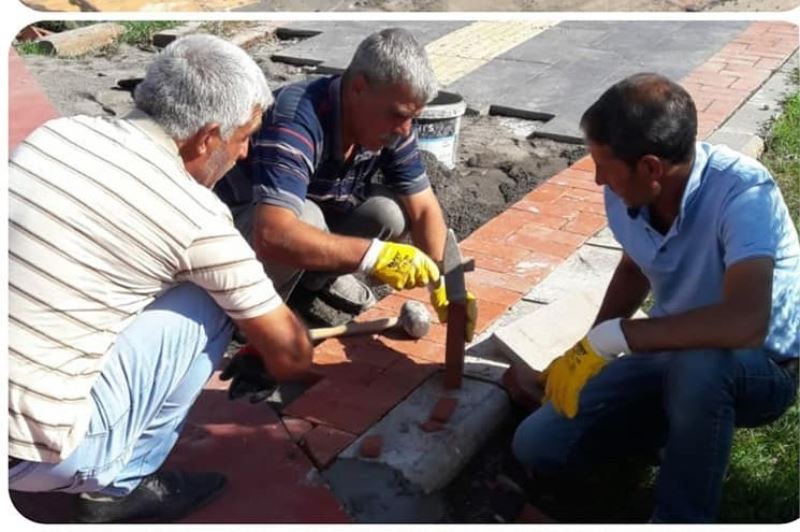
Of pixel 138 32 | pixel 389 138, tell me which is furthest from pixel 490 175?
pixel 138 32

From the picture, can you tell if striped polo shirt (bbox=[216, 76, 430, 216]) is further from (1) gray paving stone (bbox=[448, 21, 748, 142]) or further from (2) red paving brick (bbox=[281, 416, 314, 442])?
(1) gray paving stone (bbox=[448, 21, 748, 142])

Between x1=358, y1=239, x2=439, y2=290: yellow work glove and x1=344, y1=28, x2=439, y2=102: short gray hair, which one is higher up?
x1=344, y1=28, x2=439, y2=102: short gray hair

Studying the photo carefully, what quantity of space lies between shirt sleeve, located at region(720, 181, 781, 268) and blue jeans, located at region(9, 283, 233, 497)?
4.66ft

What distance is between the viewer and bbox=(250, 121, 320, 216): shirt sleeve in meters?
3.53

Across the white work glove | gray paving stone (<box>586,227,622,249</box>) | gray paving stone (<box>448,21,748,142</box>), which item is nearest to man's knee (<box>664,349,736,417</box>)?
the white work glove

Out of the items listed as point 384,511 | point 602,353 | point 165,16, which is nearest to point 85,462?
point 384,511

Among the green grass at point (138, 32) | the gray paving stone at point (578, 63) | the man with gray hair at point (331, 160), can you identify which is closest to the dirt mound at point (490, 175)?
the gray paving stone at point (578, 63)

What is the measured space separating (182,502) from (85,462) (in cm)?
37

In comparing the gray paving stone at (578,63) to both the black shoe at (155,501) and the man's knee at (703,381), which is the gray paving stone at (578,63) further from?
the black shoe at (155,501)

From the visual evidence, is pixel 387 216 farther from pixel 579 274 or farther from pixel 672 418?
pixel 672 418

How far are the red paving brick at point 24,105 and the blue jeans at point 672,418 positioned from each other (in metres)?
3.82

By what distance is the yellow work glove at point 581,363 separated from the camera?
3039 mm

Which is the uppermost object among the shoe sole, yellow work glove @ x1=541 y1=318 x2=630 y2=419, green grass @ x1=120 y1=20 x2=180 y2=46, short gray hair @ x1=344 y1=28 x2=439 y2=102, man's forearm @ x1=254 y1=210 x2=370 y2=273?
short gray hair @ x1=344 y1=28 x2=439 y2=102

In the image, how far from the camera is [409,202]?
162 inches
